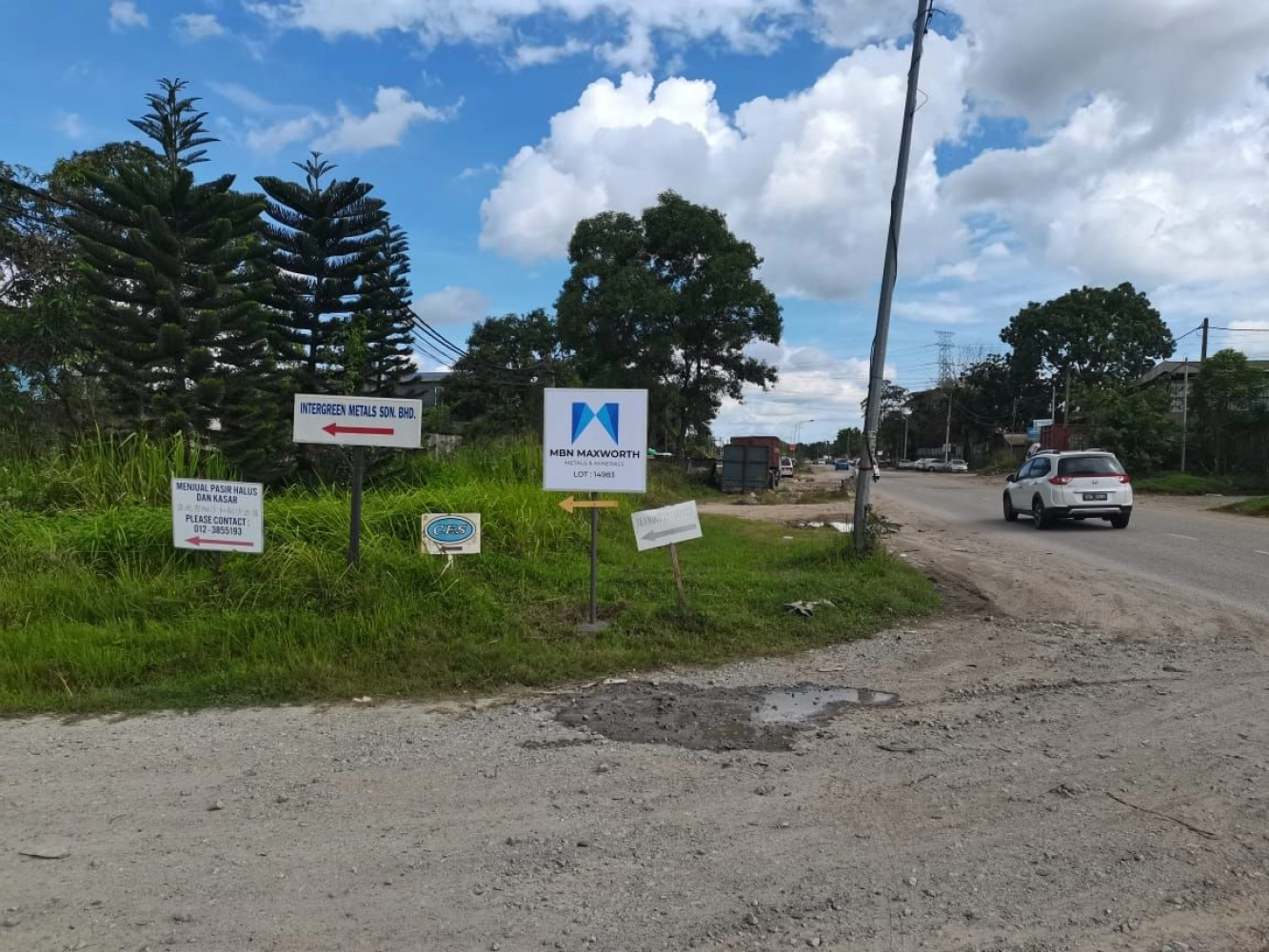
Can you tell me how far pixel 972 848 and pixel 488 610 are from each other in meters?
4.65

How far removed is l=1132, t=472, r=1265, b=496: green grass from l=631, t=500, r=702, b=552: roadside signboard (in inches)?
1207

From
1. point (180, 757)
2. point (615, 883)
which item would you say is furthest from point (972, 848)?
point (180, 757)

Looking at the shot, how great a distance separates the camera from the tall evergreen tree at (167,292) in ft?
42.9

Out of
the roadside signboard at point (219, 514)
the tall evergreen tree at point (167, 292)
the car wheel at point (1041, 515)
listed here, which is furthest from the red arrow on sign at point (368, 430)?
the car wheel at point (1041, 515)

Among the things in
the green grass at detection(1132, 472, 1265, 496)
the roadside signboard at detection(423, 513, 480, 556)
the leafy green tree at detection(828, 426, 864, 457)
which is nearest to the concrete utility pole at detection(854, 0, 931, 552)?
the roadside signboard at detection(423, 513, 480, 556)

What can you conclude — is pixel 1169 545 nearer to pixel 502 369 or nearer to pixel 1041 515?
pixel 1041 515

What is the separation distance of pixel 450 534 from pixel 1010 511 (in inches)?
635

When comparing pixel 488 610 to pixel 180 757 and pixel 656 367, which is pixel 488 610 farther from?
pixel 656 367

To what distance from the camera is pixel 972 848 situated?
11.2 feet

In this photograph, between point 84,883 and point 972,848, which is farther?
point 972,848

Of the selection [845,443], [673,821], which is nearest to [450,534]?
[673,821]

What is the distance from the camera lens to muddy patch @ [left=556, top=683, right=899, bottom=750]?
191 inches

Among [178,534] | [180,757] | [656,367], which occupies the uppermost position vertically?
[656,367]

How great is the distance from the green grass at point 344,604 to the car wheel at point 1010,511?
10807mm
